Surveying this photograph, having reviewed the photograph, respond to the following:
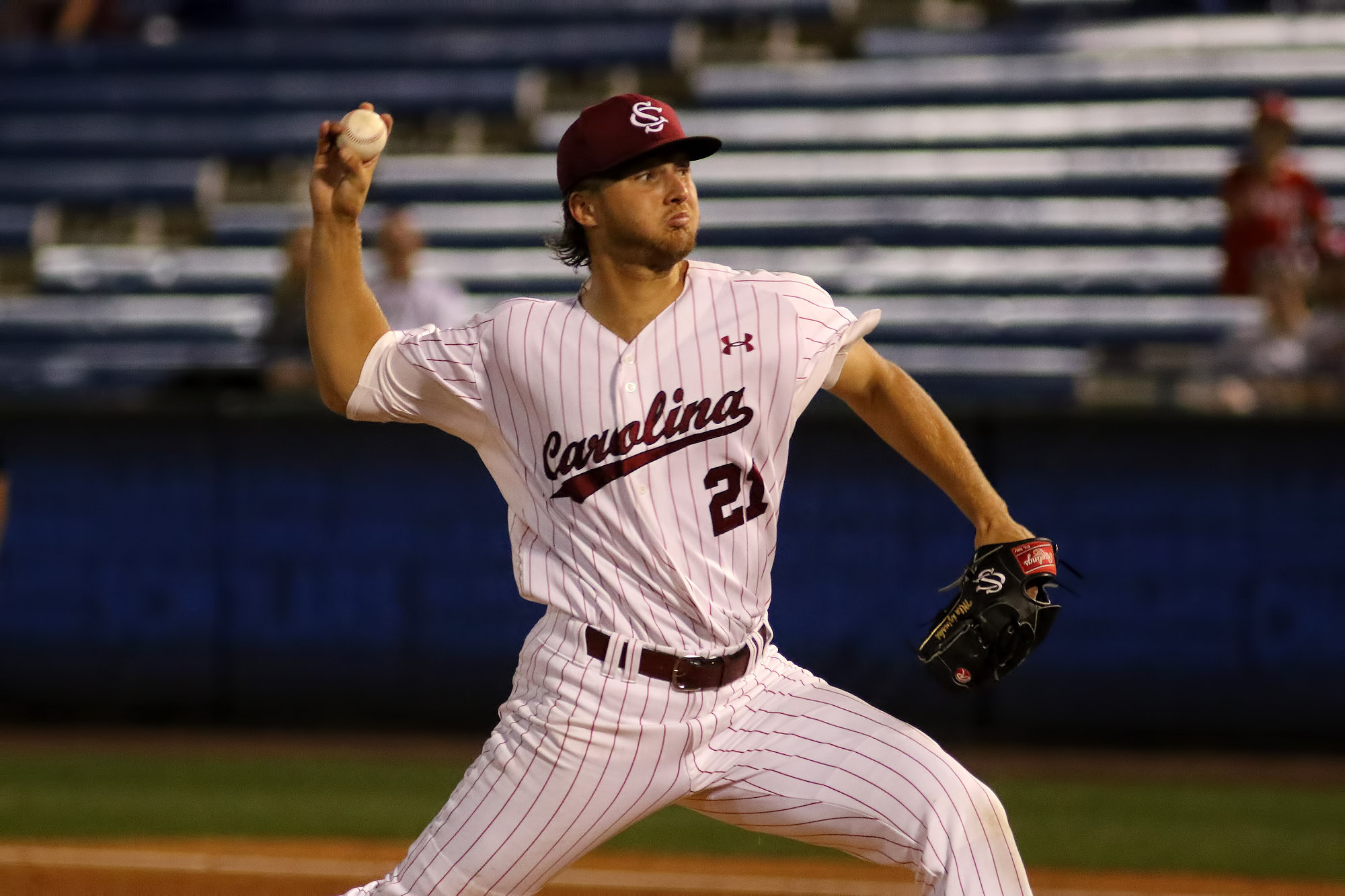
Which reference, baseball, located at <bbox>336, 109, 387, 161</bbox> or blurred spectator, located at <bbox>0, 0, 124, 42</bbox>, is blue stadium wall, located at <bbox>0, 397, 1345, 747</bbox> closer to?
baseball, located at <bbox>336, 109, 387, 161</bbox>

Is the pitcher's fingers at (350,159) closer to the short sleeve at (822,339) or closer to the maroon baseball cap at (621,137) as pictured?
the maroon baseball cap at (621,137)

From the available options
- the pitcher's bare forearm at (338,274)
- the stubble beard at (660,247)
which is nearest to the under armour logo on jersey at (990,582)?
the stubble beard at (660,247)

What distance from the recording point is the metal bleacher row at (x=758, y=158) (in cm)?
1122

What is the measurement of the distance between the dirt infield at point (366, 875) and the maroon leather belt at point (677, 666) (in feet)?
7.22

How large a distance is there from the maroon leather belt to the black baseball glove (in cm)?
38

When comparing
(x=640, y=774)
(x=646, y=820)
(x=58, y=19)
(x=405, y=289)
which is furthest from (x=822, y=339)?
(x=58, y=19)

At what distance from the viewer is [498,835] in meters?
3.14

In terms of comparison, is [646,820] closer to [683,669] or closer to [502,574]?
[502,574]

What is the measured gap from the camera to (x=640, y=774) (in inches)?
125

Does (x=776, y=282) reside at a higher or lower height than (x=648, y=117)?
lower

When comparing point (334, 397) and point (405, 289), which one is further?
point (405, 289)

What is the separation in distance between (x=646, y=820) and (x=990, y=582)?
Result: 3.89 metres

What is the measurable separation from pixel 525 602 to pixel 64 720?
226 cm

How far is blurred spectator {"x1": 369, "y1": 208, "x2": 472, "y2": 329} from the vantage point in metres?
8.98
